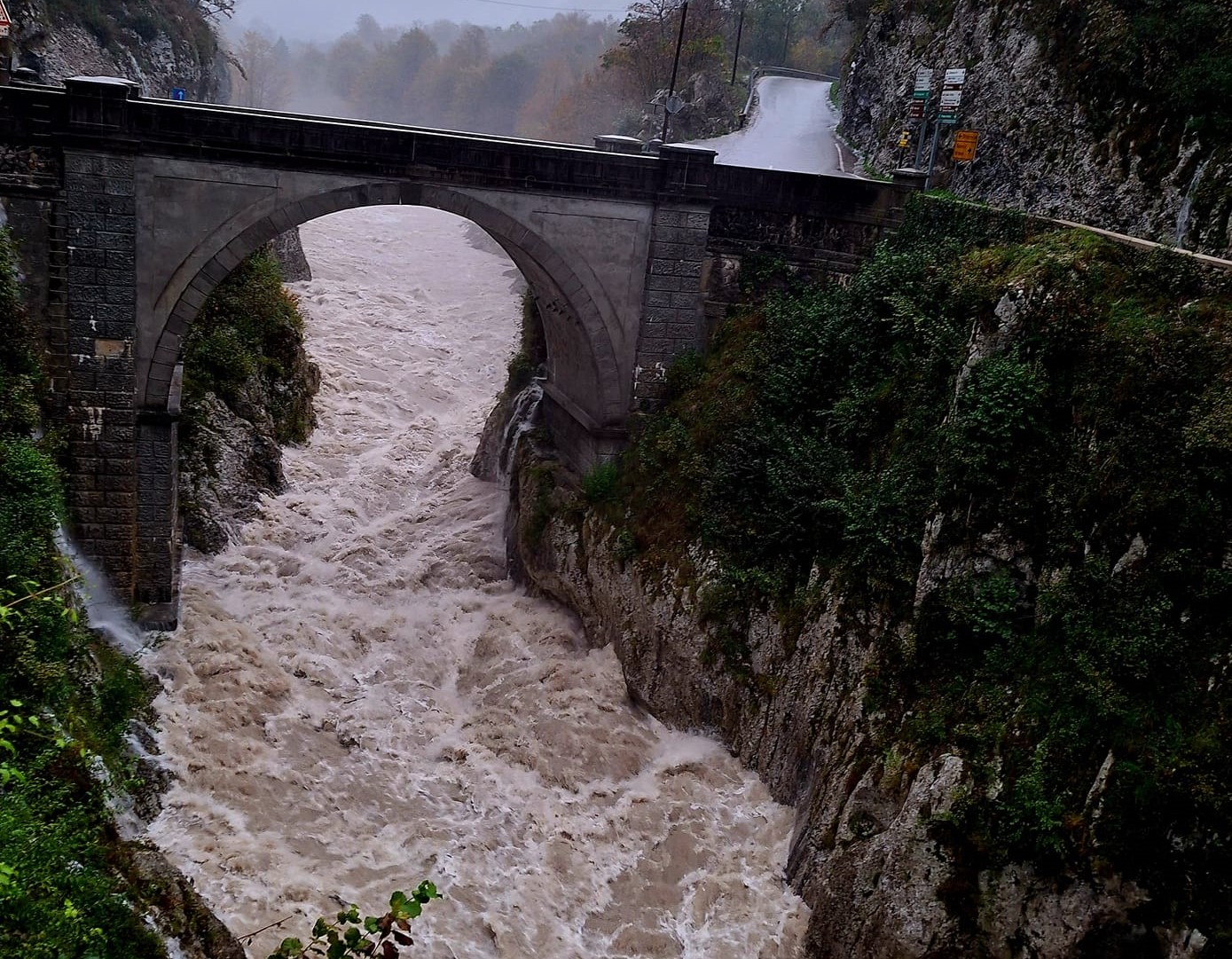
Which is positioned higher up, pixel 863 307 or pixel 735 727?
pixel 863 307

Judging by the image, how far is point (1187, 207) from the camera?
14156 mm

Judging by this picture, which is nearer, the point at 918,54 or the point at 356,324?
the point at 918,54

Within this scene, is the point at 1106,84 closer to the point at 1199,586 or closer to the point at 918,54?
the point at 918,54

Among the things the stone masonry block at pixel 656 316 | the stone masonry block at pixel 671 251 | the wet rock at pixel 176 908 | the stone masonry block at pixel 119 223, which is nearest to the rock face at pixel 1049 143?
the stone masonry block at pixel 671 251

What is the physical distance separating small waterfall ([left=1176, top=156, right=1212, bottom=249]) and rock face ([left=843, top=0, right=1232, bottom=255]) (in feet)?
0.06

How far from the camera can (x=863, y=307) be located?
47.9 ft

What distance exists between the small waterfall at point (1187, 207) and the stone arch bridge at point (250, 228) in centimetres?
425

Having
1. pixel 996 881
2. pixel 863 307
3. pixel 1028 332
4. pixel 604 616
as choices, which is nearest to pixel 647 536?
pixel 604 616

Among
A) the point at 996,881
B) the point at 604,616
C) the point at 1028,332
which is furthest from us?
the point at 604,616

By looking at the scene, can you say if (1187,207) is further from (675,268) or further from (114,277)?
(114,277)

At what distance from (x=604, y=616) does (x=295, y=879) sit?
21.0ft

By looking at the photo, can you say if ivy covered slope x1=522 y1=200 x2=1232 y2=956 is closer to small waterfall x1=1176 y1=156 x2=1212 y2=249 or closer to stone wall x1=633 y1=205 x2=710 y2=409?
stone wall x1=633 y1=205 x2=710 y2=409

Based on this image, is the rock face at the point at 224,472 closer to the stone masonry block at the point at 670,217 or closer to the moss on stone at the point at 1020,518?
the moss on stone at the point at 1020,518

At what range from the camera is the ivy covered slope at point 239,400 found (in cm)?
1809
